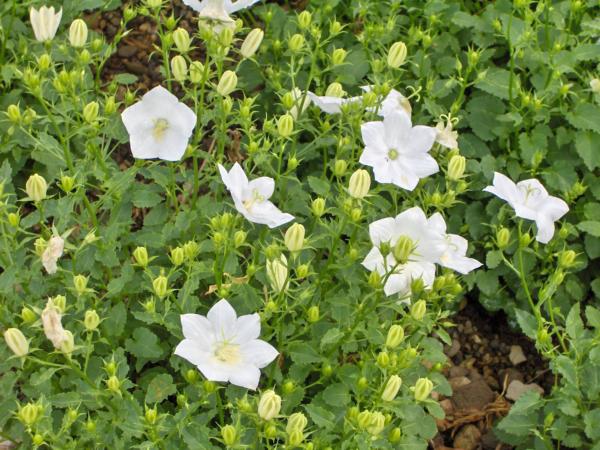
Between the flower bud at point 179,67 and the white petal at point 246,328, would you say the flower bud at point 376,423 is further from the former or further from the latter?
the flower bud at point 179,67

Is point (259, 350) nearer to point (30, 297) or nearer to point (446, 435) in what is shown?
point (30, 297)

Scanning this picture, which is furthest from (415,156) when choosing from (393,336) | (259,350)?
(259,350)

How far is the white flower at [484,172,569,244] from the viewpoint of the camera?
3.64 m

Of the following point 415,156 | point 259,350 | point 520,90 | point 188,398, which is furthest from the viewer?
point 520,90

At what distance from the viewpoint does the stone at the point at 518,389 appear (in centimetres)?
411

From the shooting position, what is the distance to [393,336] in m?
3.02

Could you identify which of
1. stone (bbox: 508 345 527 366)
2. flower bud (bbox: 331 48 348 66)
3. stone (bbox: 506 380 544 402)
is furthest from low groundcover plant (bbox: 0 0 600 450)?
stone (bbox: 506 380 544 402)

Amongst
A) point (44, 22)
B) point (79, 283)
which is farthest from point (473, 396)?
point (44, 22)

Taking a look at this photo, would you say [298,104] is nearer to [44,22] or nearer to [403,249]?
[44,22]

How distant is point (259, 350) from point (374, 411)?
0.44 meters

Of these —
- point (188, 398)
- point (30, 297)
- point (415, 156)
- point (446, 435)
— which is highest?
point (415, 156)

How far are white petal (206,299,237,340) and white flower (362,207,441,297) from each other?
0.53 m

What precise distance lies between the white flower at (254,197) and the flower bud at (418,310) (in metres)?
0.50

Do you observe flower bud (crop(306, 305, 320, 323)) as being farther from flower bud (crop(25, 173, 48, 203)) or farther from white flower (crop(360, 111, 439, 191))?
flower bud (crop(25, 173, 48, 203))
